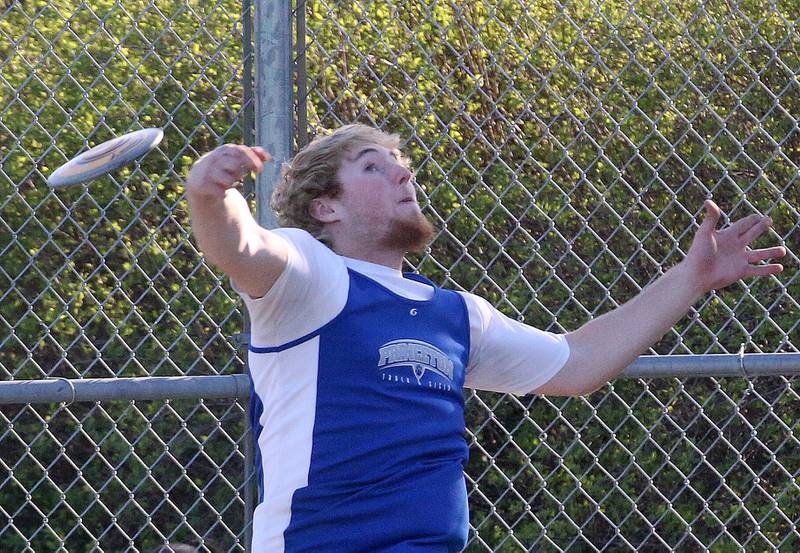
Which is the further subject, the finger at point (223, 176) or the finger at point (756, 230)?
the finger at point (756, 230)

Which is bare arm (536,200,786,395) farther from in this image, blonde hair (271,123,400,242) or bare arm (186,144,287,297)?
bare arm (186,144,287,297)

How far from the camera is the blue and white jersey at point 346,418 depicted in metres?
2.35

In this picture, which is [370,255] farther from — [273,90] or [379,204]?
[273,90]

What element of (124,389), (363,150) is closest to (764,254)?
(363,150)

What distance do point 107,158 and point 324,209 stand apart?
0.56 metres

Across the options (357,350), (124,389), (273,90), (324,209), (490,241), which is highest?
(273,90)

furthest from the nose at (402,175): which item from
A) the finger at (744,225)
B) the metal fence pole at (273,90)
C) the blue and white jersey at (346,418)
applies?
the finger at (744,225)

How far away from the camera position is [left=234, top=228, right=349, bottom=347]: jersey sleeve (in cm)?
228

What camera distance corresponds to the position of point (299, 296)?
232cm

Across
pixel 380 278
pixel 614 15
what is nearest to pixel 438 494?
pixel 380 278

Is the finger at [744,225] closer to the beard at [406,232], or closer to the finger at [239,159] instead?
the beard at [406,232]

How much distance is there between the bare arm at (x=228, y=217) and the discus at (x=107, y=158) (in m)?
0.22

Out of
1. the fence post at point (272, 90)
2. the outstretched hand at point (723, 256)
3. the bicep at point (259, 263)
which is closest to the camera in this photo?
the bicep at point (259, 263)

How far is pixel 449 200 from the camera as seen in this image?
14.8 ft
